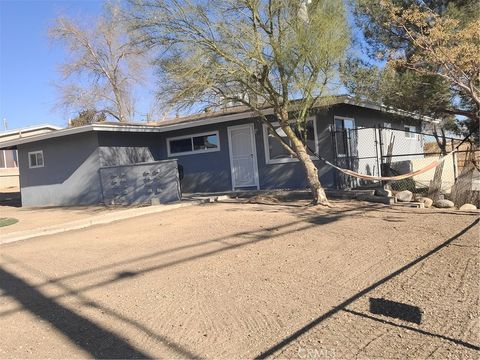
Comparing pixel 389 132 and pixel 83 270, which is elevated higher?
pixel 389 132

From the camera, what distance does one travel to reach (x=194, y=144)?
18.6 m

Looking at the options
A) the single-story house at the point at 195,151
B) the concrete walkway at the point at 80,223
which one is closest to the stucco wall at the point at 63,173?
the single-story house at the point at 195,151

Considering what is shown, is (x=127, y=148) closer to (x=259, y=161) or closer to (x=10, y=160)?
(x=259, y=161)

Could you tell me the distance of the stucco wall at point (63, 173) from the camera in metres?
17.9

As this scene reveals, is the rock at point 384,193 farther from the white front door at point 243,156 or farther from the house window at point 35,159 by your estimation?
the house window at point 35,159

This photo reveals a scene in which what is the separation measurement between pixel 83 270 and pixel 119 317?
2224 millimetres

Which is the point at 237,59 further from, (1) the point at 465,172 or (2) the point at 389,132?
(2) the point at 389,132

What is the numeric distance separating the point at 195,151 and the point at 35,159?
22.4 ft

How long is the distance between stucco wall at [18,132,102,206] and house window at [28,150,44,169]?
16cm

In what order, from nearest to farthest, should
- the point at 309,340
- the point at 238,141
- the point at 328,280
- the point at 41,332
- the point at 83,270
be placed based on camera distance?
the point at 309,340
the point at 41,332
the point at 328,280
the point at 83,270
the point at 238,141

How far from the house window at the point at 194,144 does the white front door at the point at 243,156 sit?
2.34 ft

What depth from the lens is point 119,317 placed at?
5.02m

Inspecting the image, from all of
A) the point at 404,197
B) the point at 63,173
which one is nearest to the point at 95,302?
the point at 404,197

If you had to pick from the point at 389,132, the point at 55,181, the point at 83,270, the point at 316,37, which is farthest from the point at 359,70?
the point at 55,181
